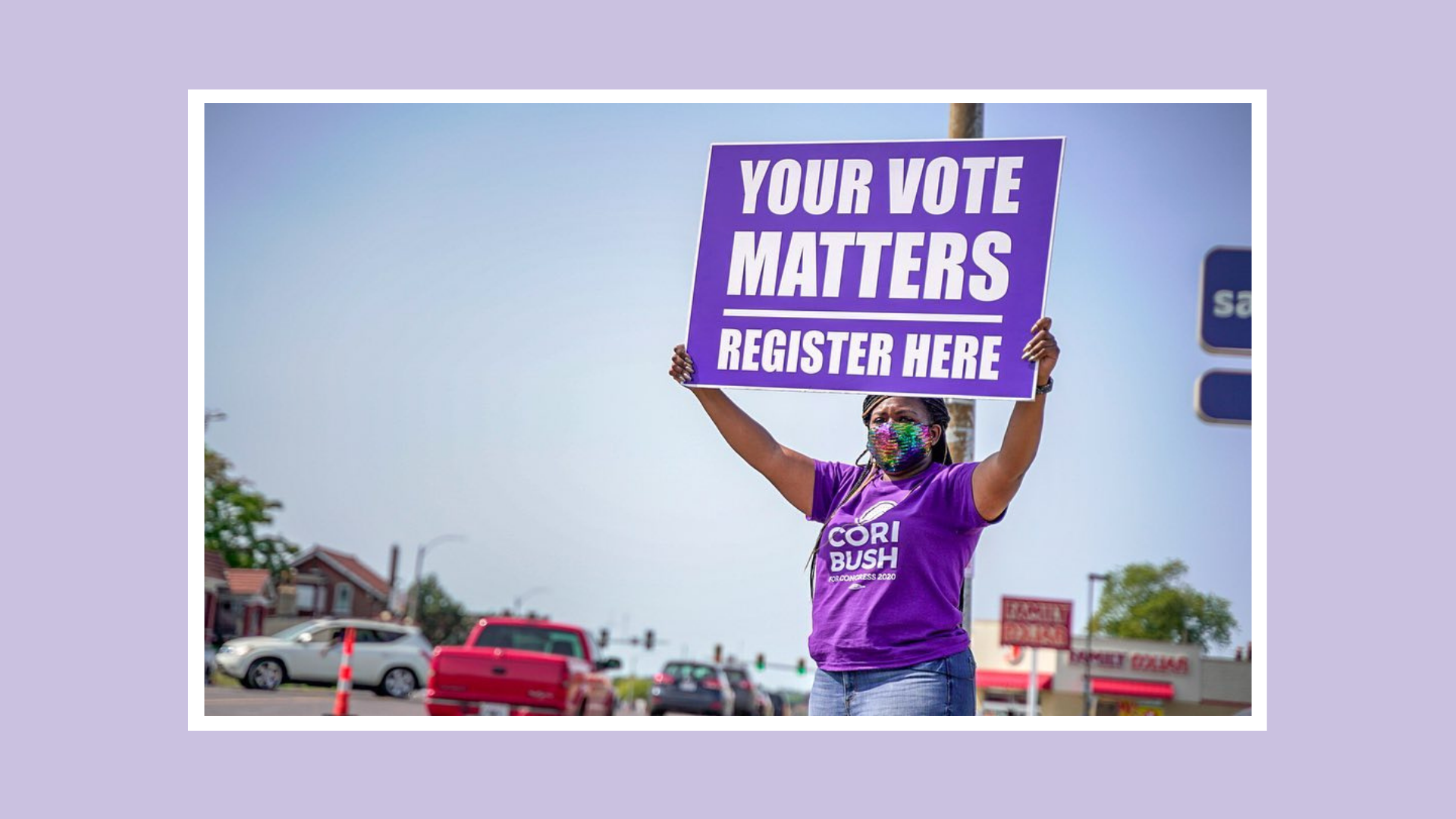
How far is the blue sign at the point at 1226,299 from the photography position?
9.86m

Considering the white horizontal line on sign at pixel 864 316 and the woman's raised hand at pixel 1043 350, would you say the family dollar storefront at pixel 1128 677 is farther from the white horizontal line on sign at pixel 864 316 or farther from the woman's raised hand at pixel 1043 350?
the woman's raised hand at pixel 1043 350

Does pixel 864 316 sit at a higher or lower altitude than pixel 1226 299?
lower

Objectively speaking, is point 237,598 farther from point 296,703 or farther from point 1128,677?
point 296,703

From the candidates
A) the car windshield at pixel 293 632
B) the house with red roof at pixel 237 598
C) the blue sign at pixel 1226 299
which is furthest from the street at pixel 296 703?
the house with red roof at pixel 237 598

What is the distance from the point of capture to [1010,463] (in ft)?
12.6

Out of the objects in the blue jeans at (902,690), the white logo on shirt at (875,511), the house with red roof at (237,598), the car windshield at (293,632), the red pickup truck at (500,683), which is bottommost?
the house with red roof at (237,598)

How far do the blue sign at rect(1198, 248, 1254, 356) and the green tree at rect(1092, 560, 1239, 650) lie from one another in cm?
4802

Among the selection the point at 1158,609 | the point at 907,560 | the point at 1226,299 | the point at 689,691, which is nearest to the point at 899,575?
the point at 907,560

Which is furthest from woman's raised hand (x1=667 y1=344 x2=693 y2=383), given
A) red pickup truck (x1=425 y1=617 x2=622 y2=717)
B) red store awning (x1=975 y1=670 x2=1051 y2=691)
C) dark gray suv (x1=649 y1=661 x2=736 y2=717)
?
red store awning (x1=975 y1=670 x2=1051 y2=691)

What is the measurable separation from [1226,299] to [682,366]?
6.25 meters

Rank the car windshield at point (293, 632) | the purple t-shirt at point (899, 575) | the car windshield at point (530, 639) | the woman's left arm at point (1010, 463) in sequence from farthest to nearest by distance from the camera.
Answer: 1. the car windshield at point (293, 632)
2. the car windshield at point (530, 639)
3. the purple t-shirt at point (899, 575)
4. the woman's left arm at point (1010, 463)
